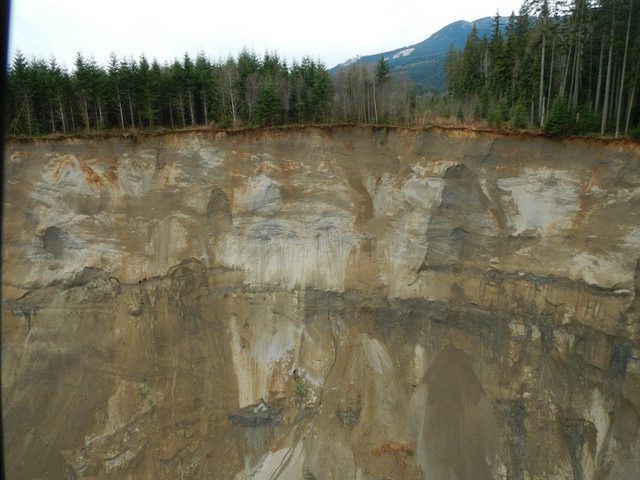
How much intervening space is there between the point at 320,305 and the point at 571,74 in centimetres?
1567

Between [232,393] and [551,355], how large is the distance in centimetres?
955

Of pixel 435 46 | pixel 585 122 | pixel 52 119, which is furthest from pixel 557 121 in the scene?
pixel 435 46

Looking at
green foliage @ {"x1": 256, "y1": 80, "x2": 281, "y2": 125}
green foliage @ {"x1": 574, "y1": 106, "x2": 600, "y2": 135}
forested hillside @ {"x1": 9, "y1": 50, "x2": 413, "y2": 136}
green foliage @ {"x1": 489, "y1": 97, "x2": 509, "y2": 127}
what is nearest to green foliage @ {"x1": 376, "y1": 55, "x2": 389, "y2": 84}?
forested hillside @ {"x1": 9, "y1": 50, "x2": 413, "y2": 136}

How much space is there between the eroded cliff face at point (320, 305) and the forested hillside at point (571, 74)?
3.37 meters

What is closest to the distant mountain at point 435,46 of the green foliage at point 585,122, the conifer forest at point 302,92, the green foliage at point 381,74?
the green foliage at point 381,74

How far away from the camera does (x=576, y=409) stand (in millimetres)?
12312

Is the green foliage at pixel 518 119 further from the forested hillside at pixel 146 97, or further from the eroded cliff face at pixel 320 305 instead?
A: the forested hillside at pixel 146 97

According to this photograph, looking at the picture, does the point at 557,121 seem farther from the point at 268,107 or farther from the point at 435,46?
the point at 435,46

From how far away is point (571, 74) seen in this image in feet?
66.1

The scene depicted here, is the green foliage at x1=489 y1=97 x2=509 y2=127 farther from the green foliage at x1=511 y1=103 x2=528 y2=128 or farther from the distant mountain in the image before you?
the distant mountain

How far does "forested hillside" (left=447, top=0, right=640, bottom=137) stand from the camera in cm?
1606

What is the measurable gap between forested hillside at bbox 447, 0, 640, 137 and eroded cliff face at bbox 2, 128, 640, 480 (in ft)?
11.0

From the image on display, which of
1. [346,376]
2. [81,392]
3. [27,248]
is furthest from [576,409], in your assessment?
[27,248]

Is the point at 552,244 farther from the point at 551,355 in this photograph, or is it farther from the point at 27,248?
the point at 27,248
